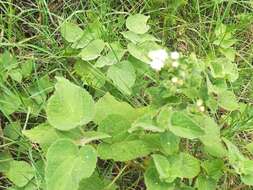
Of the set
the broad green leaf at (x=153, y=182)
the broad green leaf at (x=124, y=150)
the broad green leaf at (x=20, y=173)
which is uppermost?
the broad green leaf at (x=124, y=150)

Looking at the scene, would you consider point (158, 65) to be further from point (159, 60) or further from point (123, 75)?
point (123, 75)

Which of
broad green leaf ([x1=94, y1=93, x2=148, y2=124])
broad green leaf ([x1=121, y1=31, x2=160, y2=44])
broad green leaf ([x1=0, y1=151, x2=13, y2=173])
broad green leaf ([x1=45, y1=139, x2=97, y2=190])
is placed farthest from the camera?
broad green leaf ([x1=121, y1=31, x2=160, y2=44])

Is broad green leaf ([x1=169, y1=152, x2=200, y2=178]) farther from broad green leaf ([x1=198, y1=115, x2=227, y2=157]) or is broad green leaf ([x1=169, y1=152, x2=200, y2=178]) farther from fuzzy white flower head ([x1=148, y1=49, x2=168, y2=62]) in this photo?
fuzzy white flower head ([x1=148, y1=49, x2=168, y2=62])

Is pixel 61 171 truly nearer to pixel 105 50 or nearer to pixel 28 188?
pixel 28 188

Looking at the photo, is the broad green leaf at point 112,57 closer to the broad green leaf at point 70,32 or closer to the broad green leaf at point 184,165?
the broad green leaf at point 70,32

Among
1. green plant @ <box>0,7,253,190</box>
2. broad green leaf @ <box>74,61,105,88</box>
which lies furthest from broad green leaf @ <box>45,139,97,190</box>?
broad green leaf @ <box>74,61,105,88</box>

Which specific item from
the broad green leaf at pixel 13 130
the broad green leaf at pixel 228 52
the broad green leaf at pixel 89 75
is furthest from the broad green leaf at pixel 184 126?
the broad green leaf at pixel 228 52

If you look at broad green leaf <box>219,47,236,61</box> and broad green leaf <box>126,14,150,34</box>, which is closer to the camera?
broad green leaf <box>126,14,150,34</box>
